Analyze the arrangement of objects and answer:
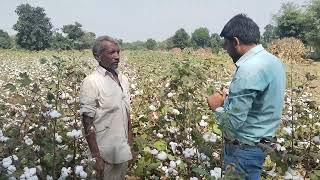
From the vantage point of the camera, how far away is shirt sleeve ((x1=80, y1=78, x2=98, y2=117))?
3157mm

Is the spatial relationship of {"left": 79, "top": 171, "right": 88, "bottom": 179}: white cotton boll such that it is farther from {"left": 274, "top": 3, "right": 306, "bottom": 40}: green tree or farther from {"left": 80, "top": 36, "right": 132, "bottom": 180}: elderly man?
{"left": 274, "top": 3, "right": 306, "bottom": 40}: green tree

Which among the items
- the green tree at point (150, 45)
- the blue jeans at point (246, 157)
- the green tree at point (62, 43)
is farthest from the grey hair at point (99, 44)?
the green tree at point (150, 45)

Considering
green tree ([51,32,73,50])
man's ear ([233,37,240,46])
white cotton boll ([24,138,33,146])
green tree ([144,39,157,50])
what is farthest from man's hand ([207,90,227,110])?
green tree ([144,39,157,50])

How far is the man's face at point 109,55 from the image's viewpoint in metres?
3.25

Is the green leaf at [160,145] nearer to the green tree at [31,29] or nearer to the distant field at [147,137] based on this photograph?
the distant field at [147,137]

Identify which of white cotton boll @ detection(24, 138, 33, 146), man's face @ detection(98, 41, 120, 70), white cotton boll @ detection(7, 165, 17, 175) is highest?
man's face @ detection(98, 41, 120, 70)

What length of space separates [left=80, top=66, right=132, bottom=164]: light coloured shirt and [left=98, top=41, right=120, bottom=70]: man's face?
5cm

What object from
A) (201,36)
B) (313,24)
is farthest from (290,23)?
(201,36)

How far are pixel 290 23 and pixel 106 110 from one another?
71458mm

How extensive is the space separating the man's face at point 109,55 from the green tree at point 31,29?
214 ft

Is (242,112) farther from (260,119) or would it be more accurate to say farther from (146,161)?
(146,161)

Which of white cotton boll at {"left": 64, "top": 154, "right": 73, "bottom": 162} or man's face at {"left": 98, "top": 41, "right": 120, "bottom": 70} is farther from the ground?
man's face at {"left": 98, "top": 41, "right": 120, "bottom": 70}

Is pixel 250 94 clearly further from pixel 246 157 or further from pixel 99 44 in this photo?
pixel 99 44

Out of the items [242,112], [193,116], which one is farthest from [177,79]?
[242,112]
